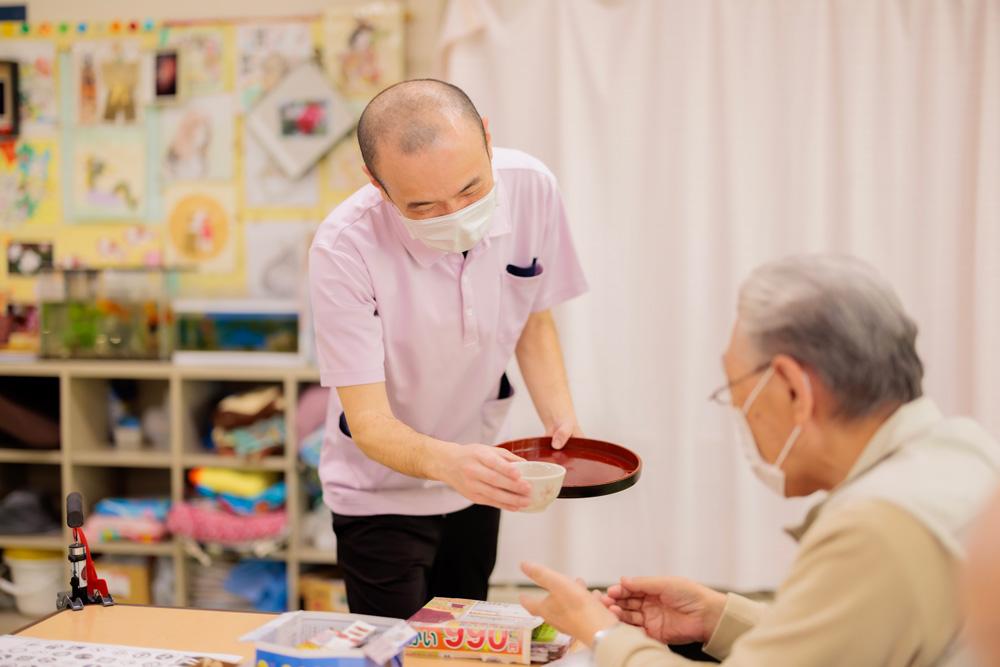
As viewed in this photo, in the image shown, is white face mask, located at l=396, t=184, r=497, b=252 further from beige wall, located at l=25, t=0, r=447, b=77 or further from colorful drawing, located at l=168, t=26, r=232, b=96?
colorful drawing, located at l=168, t=26, r=232, b=96

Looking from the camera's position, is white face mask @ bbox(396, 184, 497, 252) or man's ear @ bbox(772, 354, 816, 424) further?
white face mask @ bbox(396, 184, 497, 252)

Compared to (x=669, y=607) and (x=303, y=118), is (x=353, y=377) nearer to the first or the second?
(x=669, y=607)

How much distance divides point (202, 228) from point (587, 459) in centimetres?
237

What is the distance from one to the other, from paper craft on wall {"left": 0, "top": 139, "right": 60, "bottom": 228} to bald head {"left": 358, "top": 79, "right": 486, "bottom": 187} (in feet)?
8.55

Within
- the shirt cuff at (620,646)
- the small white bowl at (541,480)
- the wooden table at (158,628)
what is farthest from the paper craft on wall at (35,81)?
the shirt cuff at (620,646)

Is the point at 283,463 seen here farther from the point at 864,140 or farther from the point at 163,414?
the point at 864,140

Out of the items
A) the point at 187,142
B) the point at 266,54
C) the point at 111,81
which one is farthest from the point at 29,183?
the point at 266,54

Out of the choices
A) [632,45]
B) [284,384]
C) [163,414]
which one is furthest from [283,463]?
[632,45]

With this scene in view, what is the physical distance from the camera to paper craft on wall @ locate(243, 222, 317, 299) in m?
3.71

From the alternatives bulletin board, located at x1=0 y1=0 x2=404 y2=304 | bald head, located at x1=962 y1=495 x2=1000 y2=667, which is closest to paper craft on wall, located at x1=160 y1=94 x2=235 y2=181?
bulletin board, located at x1=0 y1=0 x2=404 y2=304

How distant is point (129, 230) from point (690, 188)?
7.43 ft

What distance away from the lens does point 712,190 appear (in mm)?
3291

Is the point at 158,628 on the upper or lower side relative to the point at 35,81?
lower

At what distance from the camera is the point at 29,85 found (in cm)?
385
